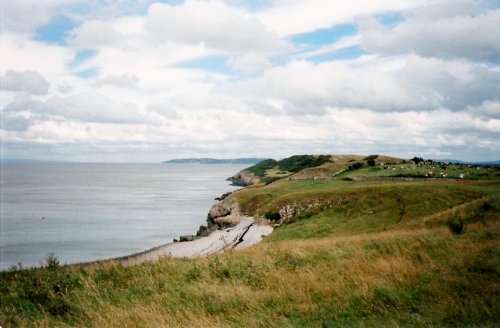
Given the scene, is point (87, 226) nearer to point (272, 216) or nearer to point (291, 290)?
point (272, 216)

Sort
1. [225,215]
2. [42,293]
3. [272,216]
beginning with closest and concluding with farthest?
[42,293] < [272,216] < [225,215]

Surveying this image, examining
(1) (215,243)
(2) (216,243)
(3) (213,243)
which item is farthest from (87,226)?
(2) (216,243)

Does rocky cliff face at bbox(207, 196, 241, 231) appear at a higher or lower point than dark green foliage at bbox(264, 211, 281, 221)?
lower

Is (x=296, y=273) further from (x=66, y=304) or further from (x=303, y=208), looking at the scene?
(x=303, y=208)

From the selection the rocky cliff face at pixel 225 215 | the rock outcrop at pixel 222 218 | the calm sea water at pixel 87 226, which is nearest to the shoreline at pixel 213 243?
the rock outcrop at pixel 222 218

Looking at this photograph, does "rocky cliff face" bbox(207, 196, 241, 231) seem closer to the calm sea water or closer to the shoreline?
the shoreline

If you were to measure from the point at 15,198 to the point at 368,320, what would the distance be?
138789 mm

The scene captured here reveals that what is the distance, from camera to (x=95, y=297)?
1195 centimetres

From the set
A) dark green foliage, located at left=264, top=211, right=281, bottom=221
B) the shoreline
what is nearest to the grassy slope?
the shoreline

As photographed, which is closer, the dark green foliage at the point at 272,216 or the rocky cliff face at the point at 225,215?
the dark green foliage at the point at 272,216

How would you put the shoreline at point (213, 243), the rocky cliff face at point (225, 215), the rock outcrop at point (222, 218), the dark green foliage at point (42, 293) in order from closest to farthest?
the dark green foliage at point (42, 293) < the shoreline at point (213, 243) < the rock outcrop at point (222, 218) < the rocky cliff face at point (225, 215)

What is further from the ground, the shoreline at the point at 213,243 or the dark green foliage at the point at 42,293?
the dark green foliage at the point at 42,293

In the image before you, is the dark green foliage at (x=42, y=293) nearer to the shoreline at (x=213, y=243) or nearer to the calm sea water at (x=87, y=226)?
the shoreline at (x=213, y=243)

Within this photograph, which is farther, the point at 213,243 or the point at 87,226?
the point at 87,226
